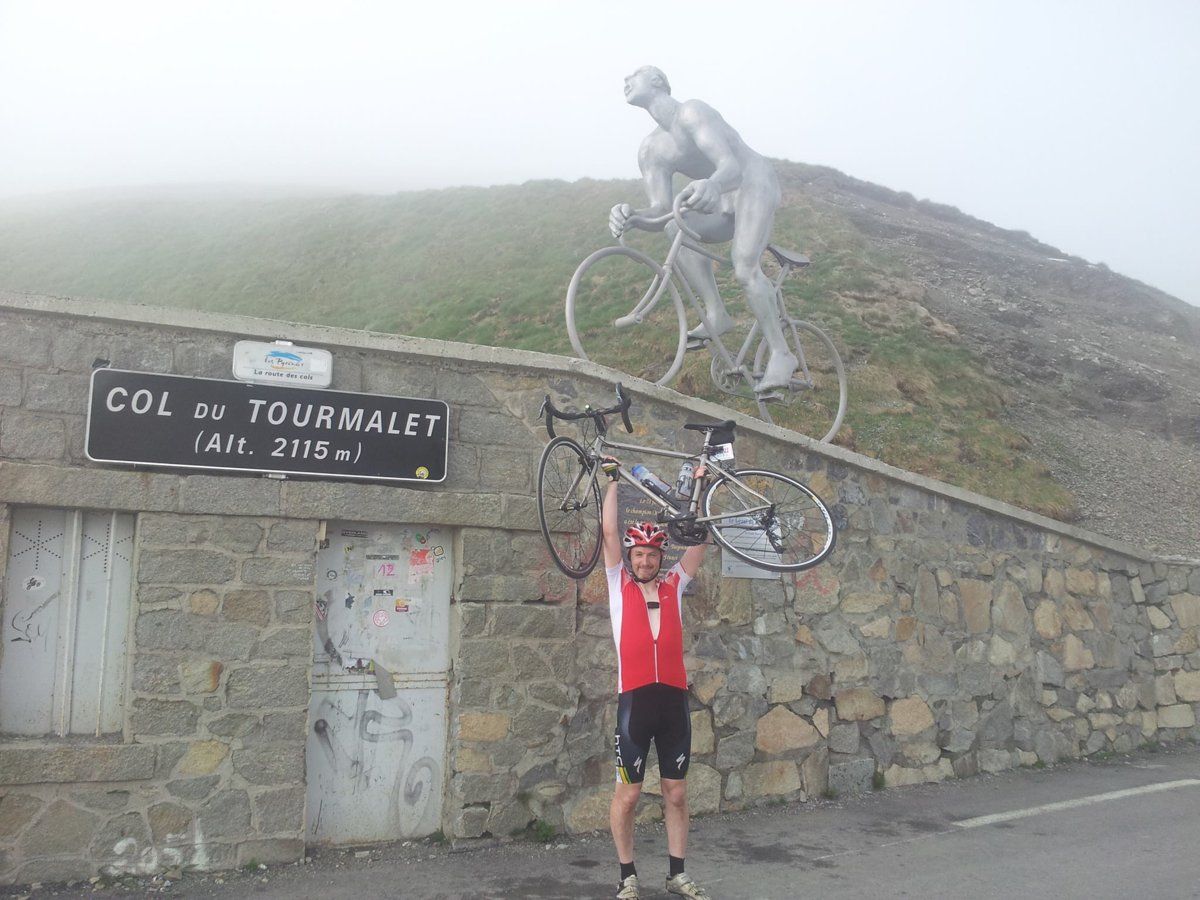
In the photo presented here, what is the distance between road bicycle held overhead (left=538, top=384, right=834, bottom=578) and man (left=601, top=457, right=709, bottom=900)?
1053 millimetres

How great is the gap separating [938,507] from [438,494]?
14.8 feet

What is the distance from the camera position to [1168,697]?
10031 mm

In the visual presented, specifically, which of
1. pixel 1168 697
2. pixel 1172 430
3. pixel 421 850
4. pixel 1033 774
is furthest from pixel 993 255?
pixel 421 850

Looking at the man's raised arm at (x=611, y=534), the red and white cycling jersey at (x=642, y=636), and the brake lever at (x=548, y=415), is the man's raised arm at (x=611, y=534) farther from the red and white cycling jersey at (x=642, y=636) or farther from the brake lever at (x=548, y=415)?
the brake lever at (x=548, y=415)

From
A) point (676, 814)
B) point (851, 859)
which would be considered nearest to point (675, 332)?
point (851, 859)

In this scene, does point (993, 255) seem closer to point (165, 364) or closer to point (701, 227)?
point (701, 227)

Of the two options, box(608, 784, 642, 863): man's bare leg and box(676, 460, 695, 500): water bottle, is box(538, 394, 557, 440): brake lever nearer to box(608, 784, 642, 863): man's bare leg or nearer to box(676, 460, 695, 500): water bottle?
box(676, 460, 695, 500): water bottle

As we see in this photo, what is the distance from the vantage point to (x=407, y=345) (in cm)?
628

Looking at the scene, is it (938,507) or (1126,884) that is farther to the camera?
(938,507)

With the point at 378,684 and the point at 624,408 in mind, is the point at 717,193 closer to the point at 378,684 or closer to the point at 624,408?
the point at 624,408

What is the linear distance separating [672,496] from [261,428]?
8.36 ft

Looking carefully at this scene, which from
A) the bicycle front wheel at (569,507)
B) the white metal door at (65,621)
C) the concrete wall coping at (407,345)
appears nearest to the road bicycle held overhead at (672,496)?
the bicycle front wheel at (569,507)

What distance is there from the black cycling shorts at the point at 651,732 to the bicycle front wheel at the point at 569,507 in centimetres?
142

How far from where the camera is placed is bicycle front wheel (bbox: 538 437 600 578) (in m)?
6.23
